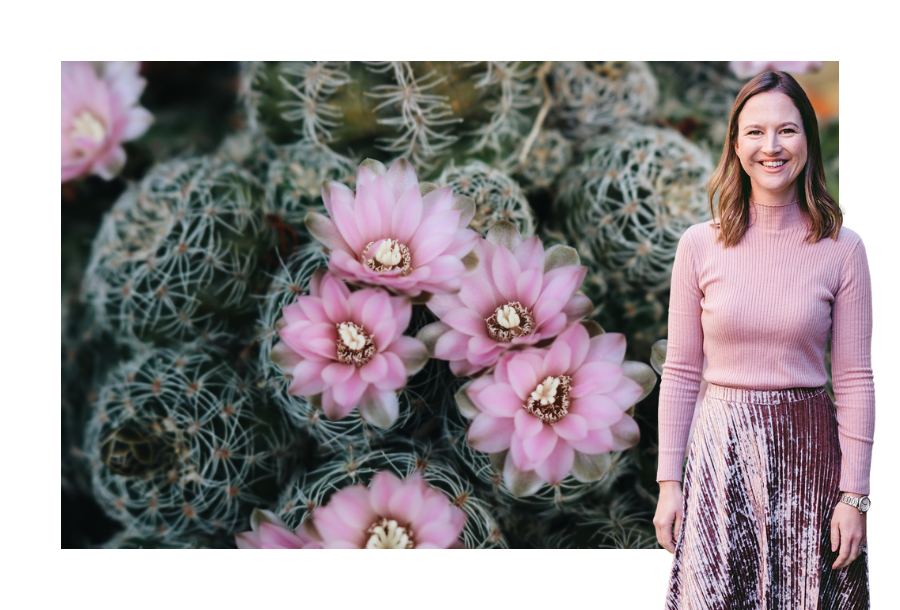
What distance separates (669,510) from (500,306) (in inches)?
21.3

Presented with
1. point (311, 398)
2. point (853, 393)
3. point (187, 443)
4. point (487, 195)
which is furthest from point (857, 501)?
point (187, 443)

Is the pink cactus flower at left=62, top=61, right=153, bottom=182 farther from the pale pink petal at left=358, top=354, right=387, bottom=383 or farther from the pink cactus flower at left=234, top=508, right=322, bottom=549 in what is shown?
the pink cactus flower at left=234, top=508, right=322, bottom=549

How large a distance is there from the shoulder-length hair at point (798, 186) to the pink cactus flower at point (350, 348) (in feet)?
2.17

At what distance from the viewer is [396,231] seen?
1.44 meters

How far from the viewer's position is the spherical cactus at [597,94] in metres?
1.49

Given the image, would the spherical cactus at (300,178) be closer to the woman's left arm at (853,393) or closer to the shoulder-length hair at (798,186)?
the shoulder-length hair at (798,186)

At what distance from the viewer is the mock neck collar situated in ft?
3.34

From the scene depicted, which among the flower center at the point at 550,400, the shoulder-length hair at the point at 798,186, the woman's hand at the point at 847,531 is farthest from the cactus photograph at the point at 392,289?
the woman's hand at the point at 847,531

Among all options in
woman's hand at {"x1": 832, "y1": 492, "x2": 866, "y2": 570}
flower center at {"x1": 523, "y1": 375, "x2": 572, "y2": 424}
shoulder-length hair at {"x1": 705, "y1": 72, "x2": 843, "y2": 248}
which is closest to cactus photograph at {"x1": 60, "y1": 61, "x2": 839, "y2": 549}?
flower center at {"x1": 523, "y1": 375, "x2": 572, "y2": 424}

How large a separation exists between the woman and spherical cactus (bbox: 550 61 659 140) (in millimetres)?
482

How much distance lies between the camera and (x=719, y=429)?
3.32ft

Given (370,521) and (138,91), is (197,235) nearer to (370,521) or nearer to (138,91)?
(138,91)

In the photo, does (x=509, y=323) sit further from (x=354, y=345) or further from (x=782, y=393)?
(x=782, y=393)

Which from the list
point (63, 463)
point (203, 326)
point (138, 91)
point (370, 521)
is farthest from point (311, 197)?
point (63, 463)
